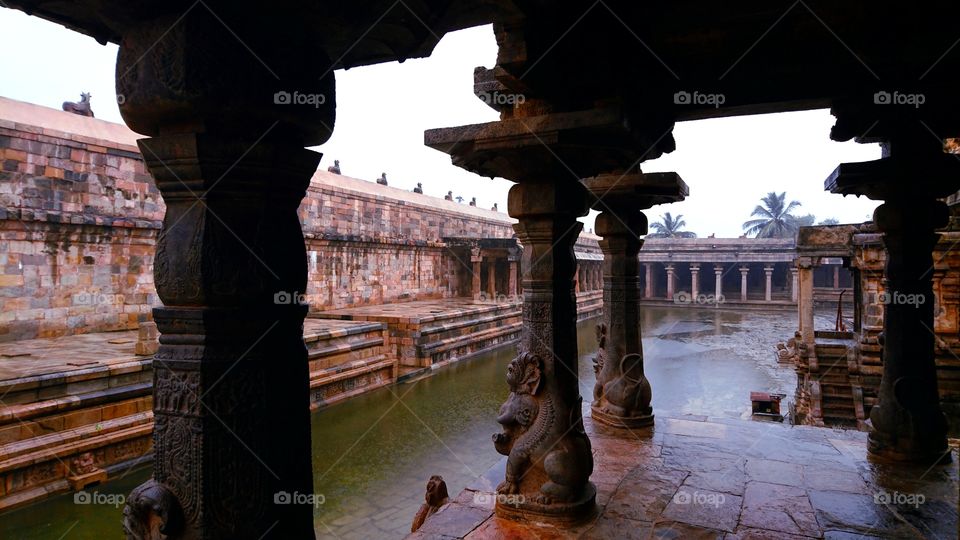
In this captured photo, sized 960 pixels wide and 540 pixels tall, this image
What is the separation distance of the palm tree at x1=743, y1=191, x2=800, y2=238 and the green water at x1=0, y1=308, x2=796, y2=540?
109 feet

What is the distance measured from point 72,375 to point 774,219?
170 feet

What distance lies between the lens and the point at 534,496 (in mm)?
3334

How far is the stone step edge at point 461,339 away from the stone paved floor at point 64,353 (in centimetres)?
650

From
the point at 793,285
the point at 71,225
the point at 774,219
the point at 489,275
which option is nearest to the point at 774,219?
the point at 774,219

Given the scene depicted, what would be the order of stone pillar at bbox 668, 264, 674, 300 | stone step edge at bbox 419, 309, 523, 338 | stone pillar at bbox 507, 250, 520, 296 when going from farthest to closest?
1. stone pillar at bbox 668, 264, 674, 300
2. stone pillar at bbox 507, 250, 520, 296
3. stone step edge at bbox 419, 309, 523, 338

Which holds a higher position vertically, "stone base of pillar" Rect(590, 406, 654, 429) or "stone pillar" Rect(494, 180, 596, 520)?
"stone pillar" Rect(494, 180, 596, 520)

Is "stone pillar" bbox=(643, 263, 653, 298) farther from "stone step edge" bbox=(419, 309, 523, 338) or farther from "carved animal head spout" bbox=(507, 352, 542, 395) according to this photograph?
"carved animal head spout" bbox=(507, 352, 542, 395)

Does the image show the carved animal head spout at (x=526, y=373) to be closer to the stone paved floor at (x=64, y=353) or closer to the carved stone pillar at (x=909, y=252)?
the carved stone pillar at (x=909, y=252)

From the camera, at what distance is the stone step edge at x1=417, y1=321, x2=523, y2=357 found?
45.3 ft

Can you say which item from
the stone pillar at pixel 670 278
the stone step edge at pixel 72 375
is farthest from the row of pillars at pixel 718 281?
the stone step edge at pixel 72 375

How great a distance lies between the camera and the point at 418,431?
913 centimetres

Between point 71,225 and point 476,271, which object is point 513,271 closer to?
point 476,271

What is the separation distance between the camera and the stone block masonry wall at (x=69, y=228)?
29.9 ft

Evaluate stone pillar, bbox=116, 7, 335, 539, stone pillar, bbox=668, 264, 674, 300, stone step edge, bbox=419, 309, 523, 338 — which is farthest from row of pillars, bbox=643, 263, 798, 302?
stone pillar, bbox=116, 7, 335, 539
